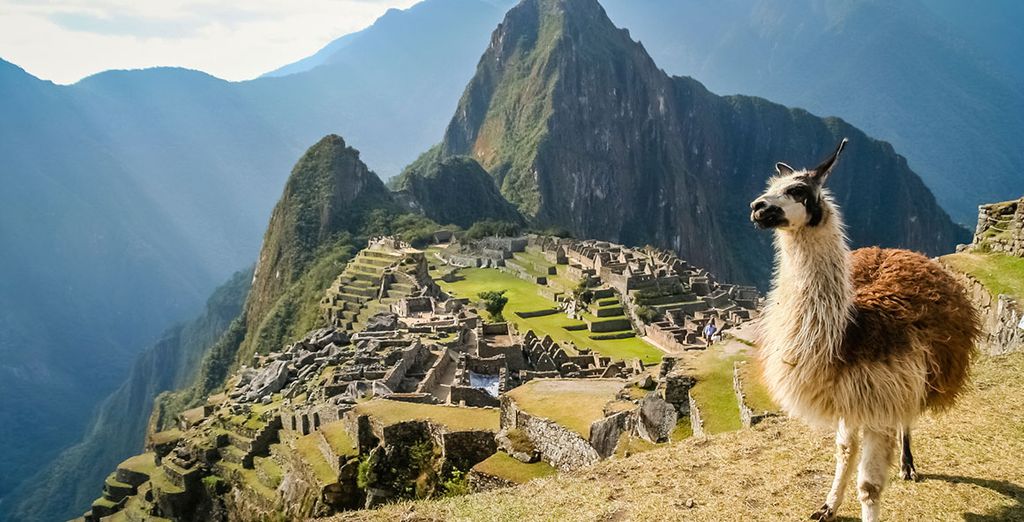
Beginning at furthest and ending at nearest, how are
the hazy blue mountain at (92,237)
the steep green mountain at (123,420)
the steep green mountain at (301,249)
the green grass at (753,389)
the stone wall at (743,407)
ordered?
the hazy blue mountain at (92,237) < the steep green mountain at (301,249) < the steep green mountain at (123,420) < the green grass at (753,389) < the stone wall at (743,407)

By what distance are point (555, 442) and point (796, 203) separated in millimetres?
5434

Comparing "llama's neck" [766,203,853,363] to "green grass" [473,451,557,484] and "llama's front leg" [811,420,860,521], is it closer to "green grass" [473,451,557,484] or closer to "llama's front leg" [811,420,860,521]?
"llama's front leg" [811,420,860,521]

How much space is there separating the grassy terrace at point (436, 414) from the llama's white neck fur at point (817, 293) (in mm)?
6047

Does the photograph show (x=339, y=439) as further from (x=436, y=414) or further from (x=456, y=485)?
(x=456, y=485)

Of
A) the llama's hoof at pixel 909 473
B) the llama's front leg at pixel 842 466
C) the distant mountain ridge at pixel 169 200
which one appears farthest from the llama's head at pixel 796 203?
the distant mountain ridge at pixel 169 200

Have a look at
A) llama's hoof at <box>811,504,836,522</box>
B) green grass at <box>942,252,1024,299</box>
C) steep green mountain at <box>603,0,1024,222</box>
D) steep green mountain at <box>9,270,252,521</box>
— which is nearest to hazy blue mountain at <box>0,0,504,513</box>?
steep green mountain at <box>9,270,252,521</box>

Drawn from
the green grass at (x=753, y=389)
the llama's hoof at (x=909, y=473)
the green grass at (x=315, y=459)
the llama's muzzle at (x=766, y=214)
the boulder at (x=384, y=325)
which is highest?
the llama's muzzle at (x=766, y=214)

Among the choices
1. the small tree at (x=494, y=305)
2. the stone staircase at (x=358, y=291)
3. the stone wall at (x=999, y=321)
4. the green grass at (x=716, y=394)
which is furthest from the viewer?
the stone staircase at (x=358, y=291)

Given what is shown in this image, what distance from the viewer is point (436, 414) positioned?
10.5 meters

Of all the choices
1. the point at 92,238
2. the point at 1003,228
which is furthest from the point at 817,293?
the point at 92,238

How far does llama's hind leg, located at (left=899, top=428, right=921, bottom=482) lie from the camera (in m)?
4.79

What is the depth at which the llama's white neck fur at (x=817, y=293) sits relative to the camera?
4242mm

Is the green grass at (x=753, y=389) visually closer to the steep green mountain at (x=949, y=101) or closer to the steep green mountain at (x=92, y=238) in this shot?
the steep green mountain at (x=92, y=238)

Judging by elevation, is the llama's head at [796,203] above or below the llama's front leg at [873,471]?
above
